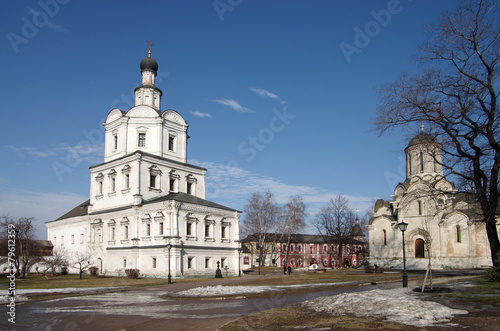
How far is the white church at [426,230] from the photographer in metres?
45.7

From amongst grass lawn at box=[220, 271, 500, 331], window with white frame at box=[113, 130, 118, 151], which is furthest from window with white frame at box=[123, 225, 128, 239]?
grass lawn at box=[220, 271, 500, 331]

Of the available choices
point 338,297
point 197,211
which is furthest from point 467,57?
point 197,211

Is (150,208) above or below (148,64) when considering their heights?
below

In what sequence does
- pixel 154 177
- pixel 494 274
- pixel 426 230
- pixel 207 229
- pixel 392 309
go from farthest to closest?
pixel 426 230, pixel 154 177, pixel 207 229, pixel 494 274, pixel 392 309

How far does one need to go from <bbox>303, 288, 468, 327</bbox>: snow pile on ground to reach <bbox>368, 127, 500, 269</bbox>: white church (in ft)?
108

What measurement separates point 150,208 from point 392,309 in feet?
101

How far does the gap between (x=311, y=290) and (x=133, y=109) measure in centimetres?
3147

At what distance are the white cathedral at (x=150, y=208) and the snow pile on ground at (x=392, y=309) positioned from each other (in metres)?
24.6

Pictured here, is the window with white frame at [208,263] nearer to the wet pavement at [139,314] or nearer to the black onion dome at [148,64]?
the wet pavement at [139,314]

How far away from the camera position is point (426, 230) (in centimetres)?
4881

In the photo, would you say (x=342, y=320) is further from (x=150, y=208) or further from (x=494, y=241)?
(x=150, y=208)

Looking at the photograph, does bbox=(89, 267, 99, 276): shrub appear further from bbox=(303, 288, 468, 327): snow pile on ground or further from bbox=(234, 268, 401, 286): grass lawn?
bbox=(303, 288, 468, 327): snow pile on ground

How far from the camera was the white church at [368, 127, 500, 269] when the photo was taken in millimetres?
45719

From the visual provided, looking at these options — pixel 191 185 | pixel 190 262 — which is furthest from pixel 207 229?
pixel 191 185
